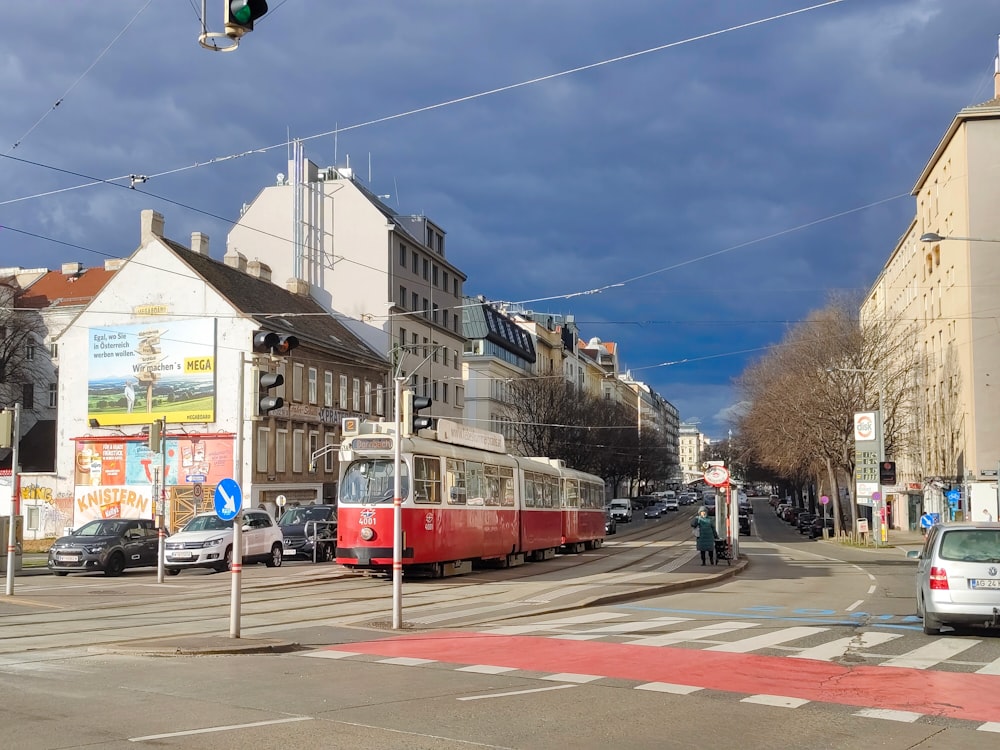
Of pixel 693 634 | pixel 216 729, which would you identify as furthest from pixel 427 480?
pixel 216 729

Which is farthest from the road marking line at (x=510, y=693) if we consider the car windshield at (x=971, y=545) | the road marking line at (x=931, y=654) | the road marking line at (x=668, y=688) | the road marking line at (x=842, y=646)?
the car windshield at (x=971, y=545)

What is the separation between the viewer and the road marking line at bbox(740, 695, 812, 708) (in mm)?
9172

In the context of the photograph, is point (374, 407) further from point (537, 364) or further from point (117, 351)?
point (537, 364)

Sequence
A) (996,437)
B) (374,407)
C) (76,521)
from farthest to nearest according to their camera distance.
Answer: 1. (374,407)
2. (996,437)
3. (76,521)

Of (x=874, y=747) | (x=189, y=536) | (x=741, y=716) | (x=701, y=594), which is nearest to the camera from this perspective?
(x=874, y=747)

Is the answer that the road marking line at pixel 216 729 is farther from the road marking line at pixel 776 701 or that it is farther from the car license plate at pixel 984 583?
the car license plate at pixel 984 583

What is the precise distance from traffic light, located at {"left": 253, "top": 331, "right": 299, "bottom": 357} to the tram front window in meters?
8.94

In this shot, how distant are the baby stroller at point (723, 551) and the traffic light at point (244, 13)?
24865mm

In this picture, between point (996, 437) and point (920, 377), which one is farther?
point (920, 377)

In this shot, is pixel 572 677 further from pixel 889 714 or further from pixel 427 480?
pixel 427 480

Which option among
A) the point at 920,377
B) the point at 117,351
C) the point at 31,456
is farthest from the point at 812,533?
the point at 31,456

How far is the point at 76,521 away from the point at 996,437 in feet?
147

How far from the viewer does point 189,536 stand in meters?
28.6

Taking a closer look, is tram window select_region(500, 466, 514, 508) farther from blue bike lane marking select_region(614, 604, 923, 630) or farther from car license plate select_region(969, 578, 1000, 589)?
car license plate select_region(969, 578, 1000, 589)
